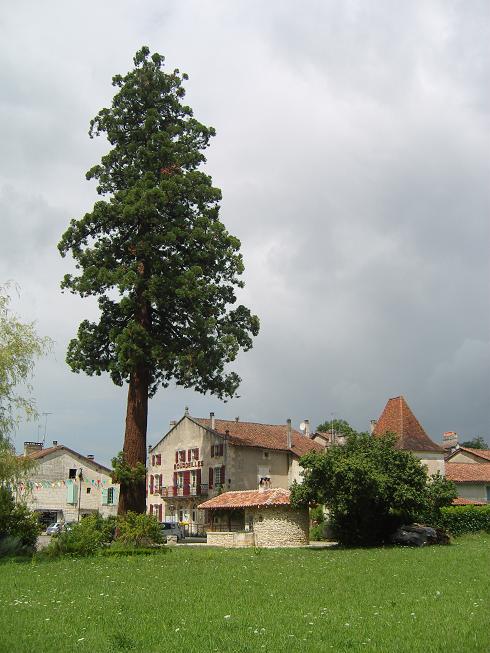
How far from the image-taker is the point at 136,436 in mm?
31797

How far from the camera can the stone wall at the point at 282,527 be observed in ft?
125

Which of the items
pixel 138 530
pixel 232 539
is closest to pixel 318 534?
pixel 232 539

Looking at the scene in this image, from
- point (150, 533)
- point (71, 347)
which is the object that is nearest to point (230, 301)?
point (71, 347)

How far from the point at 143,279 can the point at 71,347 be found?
5253mm

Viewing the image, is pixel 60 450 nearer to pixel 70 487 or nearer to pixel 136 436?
pixel 70 487

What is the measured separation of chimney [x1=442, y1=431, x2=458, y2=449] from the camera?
7125 centimetres

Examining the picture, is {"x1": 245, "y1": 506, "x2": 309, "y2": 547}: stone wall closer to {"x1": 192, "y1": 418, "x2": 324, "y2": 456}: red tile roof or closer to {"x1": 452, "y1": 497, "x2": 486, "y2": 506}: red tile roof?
{"x1": 452, "y1": 497, "x2": 486, "y2": 506}: red tile roof

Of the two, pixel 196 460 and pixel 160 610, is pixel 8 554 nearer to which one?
pixel 160 610

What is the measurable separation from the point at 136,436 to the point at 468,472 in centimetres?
3493

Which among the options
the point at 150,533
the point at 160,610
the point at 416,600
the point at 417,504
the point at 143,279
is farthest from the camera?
the point at 417,504

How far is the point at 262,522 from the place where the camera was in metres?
38.8

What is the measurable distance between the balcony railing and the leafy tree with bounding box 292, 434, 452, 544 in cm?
2585

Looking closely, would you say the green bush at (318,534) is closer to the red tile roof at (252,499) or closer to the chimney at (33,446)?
the red tile roof at (252,499)

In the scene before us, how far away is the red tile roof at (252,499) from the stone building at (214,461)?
35.4 feet
